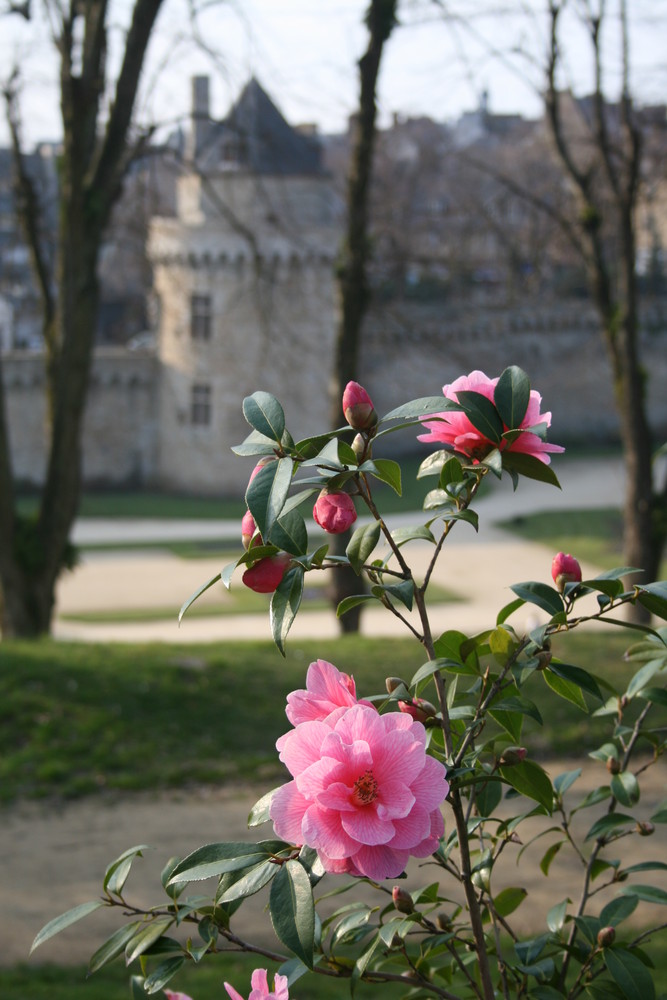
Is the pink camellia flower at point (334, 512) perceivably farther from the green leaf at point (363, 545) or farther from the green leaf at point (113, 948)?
the green leaf at point (113, 948)

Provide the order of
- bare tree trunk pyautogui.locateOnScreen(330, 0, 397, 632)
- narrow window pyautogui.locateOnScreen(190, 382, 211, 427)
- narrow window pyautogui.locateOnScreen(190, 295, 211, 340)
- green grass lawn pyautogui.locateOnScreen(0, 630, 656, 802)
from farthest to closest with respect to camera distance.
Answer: narrow window pyautogui.locateOnScreen(190, 382, 211, 427), narrow window pyautogui.locateOnScreen(190, 295, 211, 340), bare tree trunk pyautogui.locateOnScreen(330, 0, 397, 632), green grass lawn pyautogui.locateOnScreen(0, 630, 656, 802)

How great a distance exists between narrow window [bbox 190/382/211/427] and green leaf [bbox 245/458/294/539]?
27119mm

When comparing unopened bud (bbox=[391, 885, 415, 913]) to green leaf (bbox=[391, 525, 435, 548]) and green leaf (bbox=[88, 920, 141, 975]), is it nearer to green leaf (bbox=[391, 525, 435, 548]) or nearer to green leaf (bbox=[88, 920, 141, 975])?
green leaf (bbox=[88, 920, 141, 975])

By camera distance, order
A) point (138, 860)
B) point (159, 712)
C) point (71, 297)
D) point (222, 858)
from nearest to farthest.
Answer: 1. point (222, 858)
2. point (138, 860)
3. point (159, 712)
4. point (71, 297)

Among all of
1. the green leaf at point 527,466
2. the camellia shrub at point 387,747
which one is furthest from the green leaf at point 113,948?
the green leaf at point 527,466

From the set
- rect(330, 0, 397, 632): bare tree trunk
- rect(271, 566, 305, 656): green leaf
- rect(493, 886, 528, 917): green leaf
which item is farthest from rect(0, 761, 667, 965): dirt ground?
rect(330, 0, 397, 632): bare tree trunk

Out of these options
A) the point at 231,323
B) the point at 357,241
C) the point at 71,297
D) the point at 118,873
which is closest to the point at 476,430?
the point at 118,873

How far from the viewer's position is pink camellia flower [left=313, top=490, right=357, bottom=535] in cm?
129

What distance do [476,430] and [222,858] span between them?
0.58 m

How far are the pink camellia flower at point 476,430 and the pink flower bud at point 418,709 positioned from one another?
314 millimetres

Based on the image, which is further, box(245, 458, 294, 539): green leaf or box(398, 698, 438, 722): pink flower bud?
box(398, 698, 438, 722): pink flower bud

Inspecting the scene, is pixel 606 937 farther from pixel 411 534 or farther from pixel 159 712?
pixel 159 712

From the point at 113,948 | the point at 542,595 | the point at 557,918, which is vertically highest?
the point at 542,595

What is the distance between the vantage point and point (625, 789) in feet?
5.46
